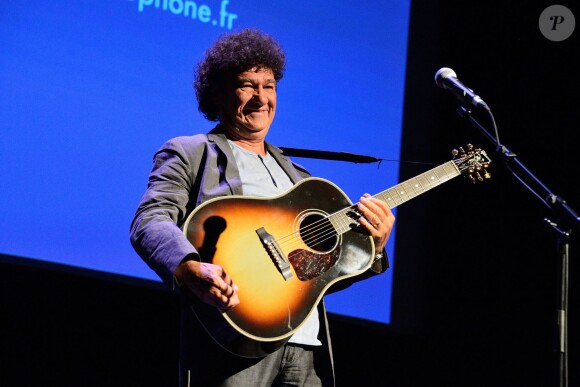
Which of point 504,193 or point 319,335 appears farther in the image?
point 504,193

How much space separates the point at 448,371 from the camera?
4180 millimetres

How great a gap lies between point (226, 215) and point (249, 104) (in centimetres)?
62

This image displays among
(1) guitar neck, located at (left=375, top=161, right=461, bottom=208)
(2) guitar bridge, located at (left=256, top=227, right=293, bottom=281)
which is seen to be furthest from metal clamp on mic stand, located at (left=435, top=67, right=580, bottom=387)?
(2) guitar bridge, located at (left=256, top=227, right=293, bottom=281)

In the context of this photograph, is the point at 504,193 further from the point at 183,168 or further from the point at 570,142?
the point at 183,168

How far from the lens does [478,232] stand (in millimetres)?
4246

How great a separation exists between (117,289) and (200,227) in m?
1.44

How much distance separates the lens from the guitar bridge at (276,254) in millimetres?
2143

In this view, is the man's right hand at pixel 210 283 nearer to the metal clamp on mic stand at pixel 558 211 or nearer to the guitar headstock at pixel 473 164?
the metal clamp on mic stand at pixel 558 211

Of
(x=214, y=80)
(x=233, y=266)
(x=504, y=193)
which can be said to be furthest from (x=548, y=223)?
(x=504, y=193)

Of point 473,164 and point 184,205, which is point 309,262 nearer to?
point 184,205

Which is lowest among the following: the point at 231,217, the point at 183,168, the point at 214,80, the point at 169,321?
the point at 169,321

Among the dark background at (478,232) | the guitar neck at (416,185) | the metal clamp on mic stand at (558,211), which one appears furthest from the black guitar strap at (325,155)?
the dark background at (478,232)

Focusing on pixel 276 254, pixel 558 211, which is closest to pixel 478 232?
pixel 558 211

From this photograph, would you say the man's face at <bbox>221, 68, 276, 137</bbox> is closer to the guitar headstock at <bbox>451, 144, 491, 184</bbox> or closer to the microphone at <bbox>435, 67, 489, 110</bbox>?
the microphone at <bbox>435, 67, 489, 110</bbox>
